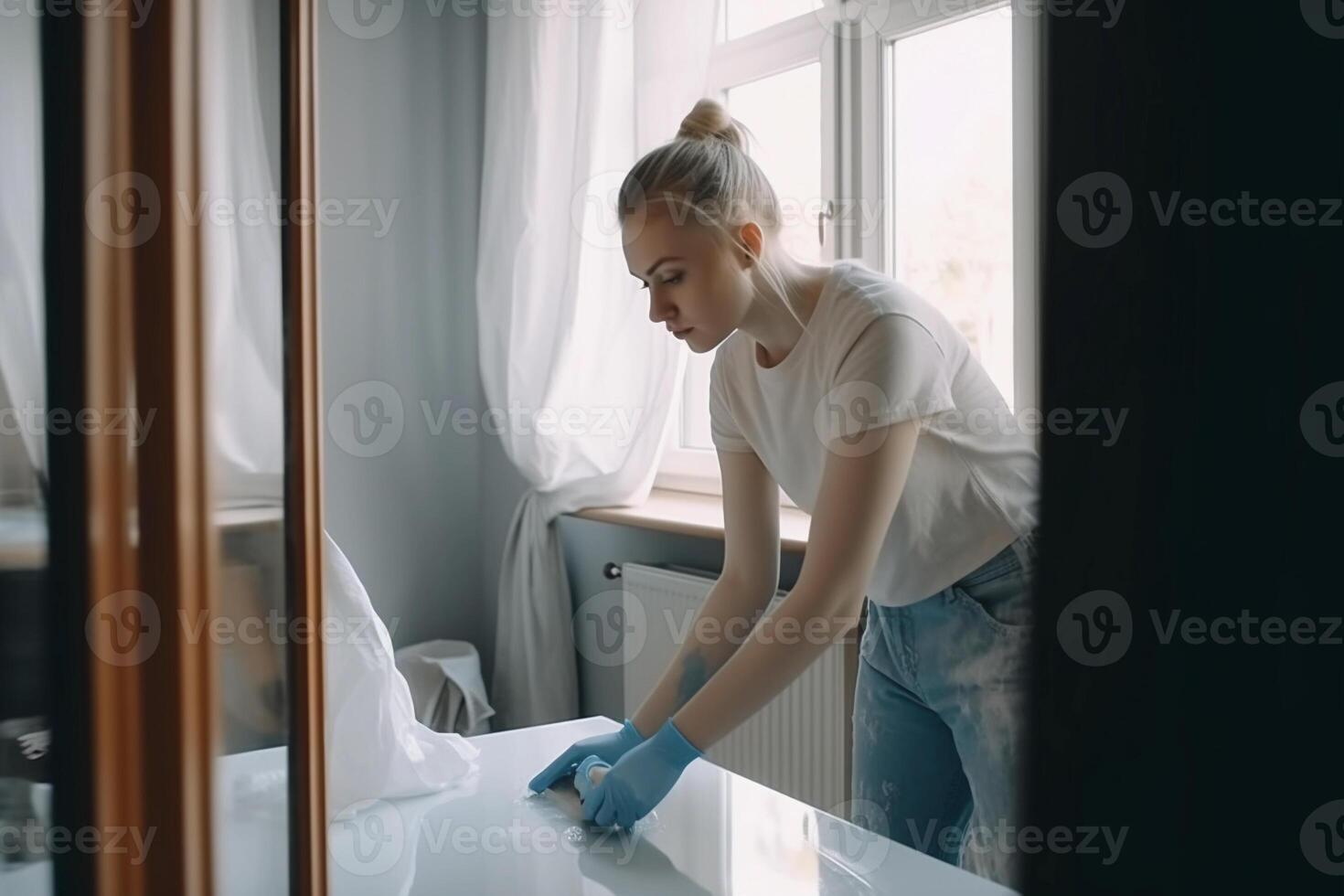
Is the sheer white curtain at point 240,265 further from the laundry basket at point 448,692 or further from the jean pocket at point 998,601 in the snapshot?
the laundry basket at point 448,692

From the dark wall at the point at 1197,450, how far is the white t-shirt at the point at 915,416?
817mm

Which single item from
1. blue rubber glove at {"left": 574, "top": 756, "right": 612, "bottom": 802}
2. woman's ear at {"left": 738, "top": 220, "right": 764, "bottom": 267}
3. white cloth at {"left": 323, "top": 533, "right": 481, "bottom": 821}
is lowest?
blue rubber glove at {"left": 574, "top": 756, "right": 612, "bottom": 802}

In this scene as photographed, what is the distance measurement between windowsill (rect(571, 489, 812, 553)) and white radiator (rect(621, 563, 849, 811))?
0.36 ft

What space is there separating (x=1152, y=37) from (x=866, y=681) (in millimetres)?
1162

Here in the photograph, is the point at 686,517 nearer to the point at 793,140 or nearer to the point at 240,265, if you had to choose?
the point at 793,140

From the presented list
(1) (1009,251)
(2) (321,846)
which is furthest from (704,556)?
(2) (321,846)

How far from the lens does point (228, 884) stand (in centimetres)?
37

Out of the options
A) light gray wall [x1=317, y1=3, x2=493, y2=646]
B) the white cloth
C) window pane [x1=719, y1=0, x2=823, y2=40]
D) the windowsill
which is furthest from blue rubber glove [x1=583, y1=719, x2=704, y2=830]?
light gray wall [x1=317, y1=3, x2=493, y2=646]

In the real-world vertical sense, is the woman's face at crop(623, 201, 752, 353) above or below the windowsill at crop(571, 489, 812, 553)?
above

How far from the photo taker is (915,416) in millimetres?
1078

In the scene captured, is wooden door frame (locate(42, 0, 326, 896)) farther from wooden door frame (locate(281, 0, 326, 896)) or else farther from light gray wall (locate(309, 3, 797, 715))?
light gray wall (locate(309, 3, 797, 715))

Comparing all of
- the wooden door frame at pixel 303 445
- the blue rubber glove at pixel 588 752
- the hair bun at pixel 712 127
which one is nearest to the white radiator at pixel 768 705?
the blue rubber glove at pixel 588 752

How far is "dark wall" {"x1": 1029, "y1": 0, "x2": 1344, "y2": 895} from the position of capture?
241mm

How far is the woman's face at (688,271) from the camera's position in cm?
122
